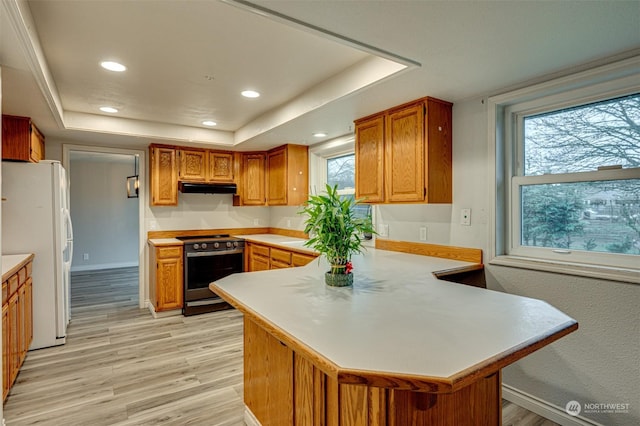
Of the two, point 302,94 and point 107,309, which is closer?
point 302,94

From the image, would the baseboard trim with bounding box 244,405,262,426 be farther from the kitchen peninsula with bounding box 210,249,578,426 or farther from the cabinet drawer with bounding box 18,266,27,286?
the cabinet drawer with bounding box 18,266,27,286

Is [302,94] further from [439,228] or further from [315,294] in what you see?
[315,294]

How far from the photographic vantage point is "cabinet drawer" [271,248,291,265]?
3.73m

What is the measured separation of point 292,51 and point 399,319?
1.74 metres

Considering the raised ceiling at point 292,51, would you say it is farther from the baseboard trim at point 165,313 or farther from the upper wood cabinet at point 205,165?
the baseboard trim at point 165,313

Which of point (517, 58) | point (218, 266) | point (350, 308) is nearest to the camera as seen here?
point (350, 308)

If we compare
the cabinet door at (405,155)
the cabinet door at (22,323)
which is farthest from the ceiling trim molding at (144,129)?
the cabinet door at (405,155)

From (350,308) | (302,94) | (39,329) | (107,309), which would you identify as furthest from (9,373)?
(302,94)

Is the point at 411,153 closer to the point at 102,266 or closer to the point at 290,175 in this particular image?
the point at 290,175

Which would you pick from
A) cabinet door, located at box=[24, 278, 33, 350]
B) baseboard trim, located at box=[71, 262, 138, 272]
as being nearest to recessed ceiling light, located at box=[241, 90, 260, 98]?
cabinet door, located at box=[24, 278, 33, 350]

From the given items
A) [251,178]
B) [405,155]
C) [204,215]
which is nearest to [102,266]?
[204,215]

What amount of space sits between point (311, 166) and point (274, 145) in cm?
54

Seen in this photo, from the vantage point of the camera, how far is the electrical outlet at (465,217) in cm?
270

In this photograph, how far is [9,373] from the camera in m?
2.37
